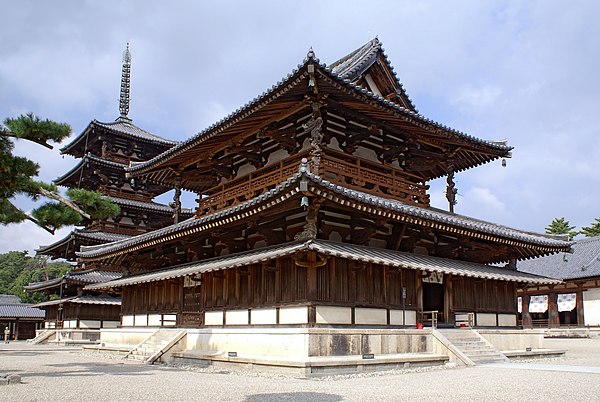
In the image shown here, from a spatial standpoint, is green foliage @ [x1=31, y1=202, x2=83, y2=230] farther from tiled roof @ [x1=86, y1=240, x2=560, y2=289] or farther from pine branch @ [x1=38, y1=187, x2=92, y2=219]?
tiled roof @ [x1=86, y1=240, x2=560, y2=289]

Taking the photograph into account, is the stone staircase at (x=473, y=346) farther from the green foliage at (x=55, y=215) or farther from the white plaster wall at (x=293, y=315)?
the green foliage at (x=55, y=215)

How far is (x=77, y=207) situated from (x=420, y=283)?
1134 centimetres

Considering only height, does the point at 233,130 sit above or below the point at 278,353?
above

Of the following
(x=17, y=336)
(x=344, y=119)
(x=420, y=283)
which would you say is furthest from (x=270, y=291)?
(x=17, y=336)

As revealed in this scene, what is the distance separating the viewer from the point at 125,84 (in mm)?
51344

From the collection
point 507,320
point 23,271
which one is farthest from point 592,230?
point 23,271

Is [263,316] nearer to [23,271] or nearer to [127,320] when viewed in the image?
[127,320]

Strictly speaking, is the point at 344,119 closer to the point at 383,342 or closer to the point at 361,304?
the point at 361,304

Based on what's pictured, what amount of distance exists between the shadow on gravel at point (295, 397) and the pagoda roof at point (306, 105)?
889 cm

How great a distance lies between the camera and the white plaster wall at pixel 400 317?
699 inches

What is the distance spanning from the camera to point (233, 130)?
65.6ft

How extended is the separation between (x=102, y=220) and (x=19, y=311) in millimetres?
18847

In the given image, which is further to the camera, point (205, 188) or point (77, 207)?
point (205, 188)

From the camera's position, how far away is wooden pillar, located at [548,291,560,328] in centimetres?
4453
